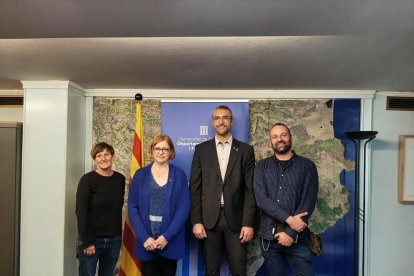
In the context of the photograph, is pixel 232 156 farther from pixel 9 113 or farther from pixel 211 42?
pixel 9 113

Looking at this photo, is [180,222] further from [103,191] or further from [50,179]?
[50,179]

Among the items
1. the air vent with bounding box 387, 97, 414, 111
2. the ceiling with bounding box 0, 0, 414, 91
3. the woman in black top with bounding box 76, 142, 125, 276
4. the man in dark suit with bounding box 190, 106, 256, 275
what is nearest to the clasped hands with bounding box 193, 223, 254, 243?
the man in dark suit with bounding box 190, 106, 256, 275

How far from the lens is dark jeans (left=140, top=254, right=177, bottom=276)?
254 cm

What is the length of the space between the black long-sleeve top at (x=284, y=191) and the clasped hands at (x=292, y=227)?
0.03 meters

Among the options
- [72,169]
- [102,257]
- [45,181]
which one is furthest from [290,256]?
[45,181]

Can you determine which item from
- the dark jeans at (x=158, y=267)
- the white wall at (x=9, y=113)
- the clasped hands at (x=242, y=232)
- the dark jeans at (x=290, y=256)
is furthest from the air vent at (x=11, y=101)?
the dark jeans at (x=290, y=256)

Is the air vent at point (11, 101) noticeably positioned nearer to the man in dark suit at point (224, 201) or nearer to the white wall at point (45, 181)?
the white wall at point (45, 181)

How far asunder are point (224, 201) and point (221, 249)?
42cm

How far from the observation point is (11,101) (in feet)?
11.6

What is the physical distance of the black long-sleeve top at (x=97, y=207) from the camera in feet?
8.18

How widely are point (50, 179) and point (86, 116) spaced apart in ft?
2.41

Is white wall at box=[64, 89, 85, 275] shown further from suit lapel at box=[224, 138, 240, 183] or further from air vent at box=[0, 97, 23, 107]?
suit lapel at box=[224, 138, 240, 183]

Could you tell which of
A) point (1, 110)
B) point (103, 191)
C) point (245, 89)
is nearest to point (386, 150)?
point (245, 89)

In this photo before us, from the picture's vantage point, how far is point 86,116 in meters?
3.34
